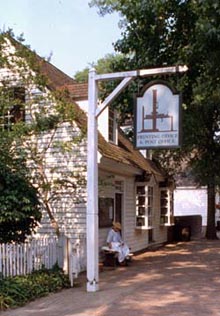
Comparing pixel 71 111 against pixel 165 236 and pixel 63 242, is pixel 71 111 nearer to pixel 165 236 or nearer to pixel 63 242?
pixel 63 242

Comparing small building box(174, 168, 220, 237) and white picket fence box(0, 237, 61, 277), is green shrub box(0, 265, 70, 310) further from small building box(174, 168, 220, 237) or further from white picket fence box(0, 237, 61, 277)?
small building box(174, 168, 220, 237)

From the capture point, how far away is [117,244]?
14.5 meters

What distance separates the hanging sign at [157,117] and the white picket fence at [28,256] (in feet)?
10.8

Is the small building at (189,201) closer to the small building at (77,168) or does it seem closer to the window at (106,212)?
the small building at (77,168)

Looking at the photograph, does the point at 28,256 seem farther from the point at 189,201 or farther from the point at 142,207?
the point at 189,201

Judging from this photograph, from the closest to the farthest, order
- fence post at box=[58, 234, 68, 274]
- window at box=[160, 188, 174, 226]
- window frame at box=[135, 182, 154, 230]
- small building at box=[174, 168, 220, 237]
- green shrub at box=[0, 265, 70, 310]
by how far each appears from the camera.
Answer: green shrub at box=[0, 265, 70, 310], fence post at box=[58, 234, 68, 274], window frame at box=[135, 182, 154, 230], window at box=[160, 188, 174, 226], small building at box=[174, 168, 220, 237]

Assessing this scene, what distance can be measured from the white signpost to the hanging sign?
0.44 meters

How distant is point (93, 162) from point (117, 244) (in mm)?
4574

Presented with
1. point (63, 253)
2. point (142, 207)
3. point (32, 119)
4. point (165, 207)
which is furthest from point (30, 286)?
point (165, 207)

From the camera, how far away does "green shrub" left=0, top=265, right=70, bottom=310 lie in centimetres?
919

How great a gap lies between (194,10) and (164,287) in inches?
240

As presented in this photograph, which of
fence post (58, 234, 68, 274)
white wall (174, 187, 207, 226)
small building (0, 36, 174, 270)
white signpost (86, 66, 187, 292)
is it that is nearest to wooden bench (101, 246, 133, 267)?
small building (0, 36, 174, 270)

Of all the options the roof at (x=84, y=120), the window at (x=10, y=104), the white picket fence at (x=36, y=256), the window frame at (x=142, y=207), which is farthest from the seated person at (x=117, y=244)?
the window at (x=10, y=104)

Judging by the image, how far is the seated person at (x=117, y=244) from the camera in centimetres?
1441
